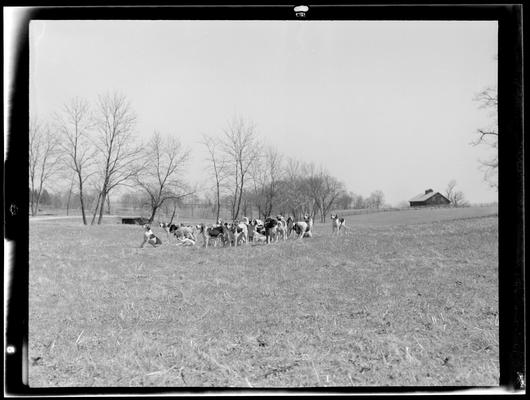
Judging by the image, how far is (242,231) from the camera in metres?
2.21

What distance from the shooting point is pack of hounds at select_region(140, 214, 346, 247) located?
2.19 metres

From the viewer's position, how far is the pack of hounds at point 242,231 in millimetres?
2188

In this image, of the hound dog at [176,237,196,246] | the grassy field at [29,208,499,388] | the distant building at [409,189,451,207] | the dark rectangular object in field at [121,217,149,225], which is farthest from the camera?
the hound dog at [176,237,196,246]

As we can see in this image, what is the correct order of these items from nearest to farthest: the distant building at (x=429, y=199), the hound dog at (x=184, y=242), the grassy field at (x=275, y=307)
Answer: the grassy field at (x=275, y=307)
the distant building at (x=429, y=199)
the hound dog at (x=184, y=242)

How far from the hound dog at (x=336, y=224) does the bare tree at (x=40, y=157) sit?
5.97ft

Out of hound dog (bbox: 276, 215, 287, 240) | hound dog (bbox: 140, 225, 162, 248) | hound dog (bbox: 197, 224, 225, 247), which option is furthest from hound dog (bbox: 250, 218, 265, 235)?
hound dog (bbox: 140, 225, 162, 248)

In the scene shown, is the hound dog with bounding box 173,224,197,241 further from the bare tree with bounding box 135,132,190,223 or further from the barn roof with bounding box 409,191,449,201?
the barn roof with bounding box 409,191,449,201

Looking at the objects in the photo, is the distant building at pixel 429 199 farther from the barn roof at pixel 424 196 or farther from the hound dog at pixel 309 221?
the hound dog at pixel 309 221

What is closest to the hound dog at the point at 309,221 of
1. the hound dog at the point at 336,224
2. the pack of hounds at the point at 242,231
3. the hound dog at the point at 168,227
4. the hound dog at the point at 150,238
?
the pack of hounds at the point at 242,231

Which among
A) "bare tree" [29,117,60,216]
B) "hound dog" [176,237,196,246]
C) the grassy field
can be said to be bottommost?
the grassy field

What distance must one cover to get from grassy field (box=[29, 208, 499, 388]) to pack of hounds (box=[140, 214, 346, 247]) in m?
0.06

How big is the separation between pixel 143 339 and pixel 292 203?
127 centimetres
